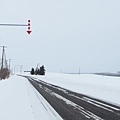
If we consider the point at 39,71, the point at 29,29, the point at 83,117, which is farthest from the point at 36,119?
the point at 39,71

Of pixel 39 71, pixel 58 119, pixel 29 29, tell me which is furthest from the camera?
pixel 39 71

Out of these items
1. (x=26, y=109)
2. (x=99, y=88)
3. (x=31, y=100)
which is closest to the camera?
(x=26, y=109)

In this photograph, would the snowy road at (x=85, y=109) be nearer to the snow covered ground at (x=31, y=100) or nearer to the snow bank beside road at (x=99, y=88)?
the snow covered ground at (x=31, y=100)

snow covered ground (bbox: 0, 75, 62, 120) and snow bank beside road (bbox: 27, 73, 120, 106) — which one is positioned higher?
snow bank beside road (bbox: 27, 73, 120, 106)

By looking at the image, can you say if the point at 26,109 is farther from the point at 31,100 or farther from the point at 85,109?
the point at 31,100

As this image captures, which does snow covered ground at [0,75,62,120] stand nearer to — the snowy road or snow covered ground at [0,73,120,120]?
snow covered ground at [0,73,120,120]

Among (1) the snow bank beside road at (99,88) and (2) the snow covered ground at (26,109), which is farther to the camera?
(1) the snow bank beside road at (99,88)

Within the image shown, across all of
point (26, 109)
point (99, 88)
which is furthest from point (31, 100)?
point (99, 88)

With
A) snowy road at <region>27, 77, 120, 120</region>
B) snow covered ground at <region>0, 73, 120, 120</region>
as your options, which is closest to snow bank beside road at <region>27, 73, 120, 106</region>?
snow covered ground at <region>0, 73, 120, 120</region>

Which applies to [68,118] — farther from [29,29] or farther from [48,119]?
[29,29]

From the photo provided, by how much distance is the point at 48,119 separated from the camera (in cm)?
858

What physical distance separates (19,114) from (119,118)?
415 cm

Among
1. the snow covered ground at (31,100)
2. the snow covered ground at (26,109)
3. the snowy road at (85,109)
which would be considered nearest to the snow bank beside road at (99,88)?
the snow covered ground at (31,100)

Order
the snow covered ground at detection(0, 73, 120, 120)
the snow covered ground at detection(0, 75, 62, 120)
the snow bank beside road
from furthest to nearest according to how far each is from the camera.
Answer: the snow bank beside road, the snow covered ground at detection(0, 73, 120, 120), the snow covered ground at detection(0, 75, 62, 120)
